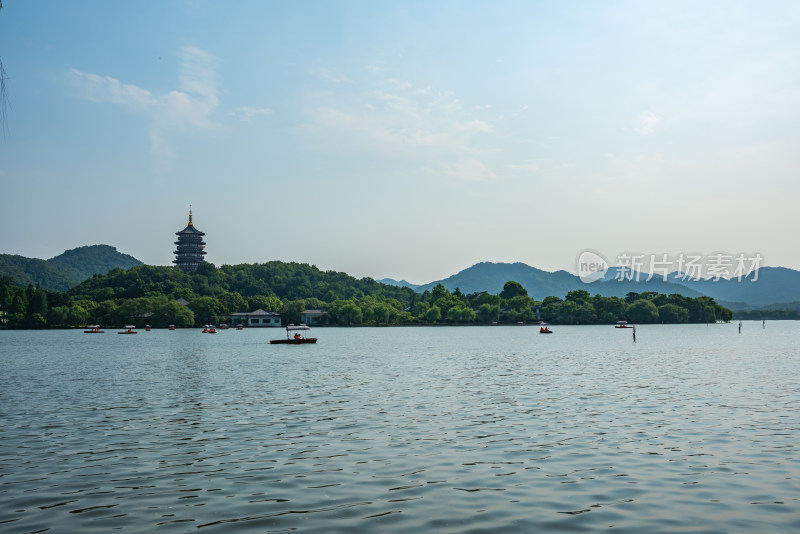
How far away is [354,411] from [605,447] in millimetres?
10273

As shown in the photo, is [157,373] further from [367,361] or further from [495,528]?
[495,528]

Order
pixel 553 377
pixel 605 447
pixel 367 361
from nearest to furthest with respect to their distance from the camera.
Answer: pixel 605 447, pixel 553 377, pixel 367 361

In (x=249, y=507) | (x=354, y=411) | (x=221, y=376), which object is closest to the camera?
(x=249, y=507)

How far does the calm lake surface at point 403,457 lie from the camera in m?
11.8

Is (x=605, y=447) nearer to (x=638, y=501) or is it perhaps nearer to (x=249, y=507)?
(x=638, y=501)

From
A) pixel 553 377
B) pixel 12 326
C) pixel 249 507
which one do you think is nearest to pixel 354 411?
pixel 249 507

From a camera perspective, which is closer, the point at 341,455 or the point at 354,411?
the point at 341,455

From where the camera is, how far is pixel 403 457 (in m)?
16.7

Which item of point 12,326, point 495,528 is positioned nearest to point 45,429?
point 495,528

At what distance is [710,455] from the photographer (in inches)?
658

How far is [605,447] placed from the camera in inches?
701

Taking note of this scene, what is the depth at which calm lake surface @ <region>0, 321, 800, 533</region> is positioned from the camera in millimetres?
11758

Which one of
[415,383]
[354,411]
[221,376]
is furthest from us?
[221,376]

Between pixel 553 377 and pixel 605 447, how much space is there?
21.3 metres
